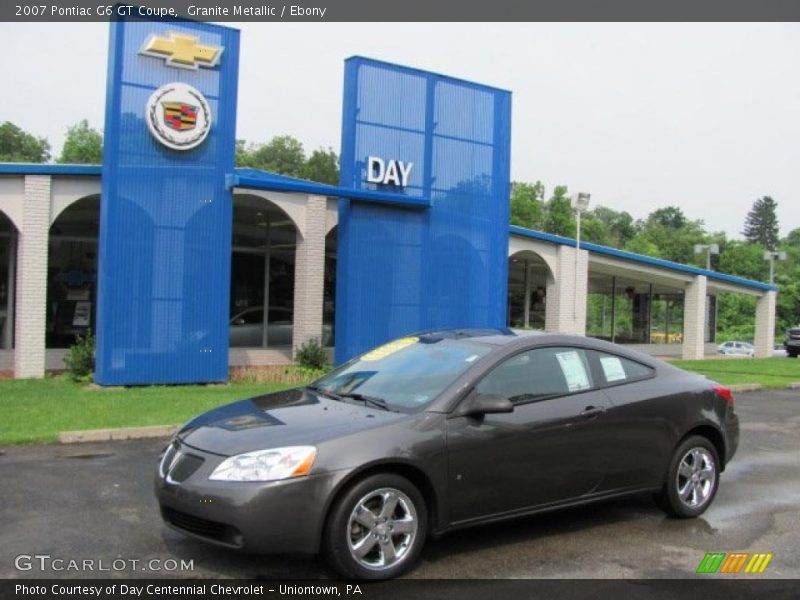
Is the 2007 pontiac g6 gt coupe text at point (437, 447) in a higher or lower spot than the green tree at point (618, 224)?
lower

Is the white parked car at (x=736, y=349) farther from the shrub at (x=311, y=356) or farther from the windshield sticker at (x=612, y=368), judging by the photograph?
the windshield sticker at (x=612, y=368)

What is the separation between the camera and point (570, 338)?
243 inches

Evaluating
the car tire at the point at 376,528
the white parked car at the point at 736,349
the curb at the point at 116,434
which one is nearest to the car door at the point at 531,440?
the car tire at the point at 376,528

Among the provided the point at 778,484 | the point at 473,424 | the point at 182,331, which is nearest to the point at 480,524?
the point at 473,424

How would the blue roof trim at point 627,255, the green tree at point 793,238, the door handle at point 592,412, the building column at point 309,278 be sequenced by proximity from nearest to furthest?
the door handle at point 592,412 → the building column at point 309,278 → the blue roof trim at point 627,255 → the green tree at point 793,238

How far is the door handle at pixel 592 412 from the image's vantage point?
5.79 m

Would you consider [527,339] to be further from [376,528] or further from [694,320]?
[694,320]

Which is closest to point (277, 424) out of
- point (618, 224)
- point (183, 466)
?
point (183, 466)

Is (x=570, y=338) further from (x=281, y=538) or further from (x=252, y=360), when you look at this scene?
(x=252, y=360)

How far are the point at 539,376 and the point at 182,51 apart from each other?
10.8 m

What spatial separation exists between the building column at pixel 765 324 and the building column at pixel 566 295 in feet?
41.9

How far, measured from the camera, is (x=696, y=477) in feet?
21.2

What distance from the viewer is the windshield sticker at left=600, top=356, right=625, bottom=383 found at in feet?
20.3

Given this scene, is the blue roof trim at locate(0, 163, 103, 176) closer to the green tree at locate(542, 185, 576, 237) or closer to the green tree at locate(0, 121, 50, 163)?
the green tree at locate(542, 185, 576, 237)
